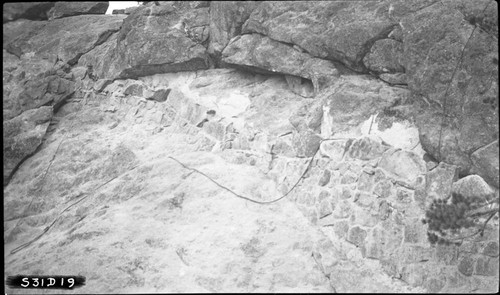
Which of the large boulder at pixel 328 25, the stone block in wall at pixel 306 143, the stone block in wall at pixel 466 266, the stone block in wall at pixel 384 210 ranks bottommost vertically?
the stone block in wall at pixel 466 266

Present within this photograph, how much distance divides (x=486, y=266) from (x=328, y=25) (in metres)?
5.94

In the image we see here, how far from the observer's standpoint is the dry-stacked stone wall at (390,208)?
28.4 feet

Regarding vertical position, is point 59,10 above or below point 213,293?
above

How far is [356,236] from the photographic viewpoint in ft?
31.2

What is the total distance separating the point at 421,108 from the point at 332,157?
1.89m

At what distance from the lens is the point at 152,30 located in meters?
13.9

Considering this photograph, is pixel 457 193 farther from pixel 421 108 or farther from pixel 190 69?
pixel 190 69

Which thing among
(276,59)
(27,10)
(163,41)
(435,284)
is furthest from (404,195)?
(27,10)

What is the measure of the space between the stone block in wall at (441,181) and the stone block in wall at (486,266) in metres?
1.17

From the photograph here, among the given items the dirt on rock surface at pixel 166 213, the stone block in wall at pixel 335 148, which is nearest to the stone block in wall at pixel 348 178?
the stone block in wall at pixel 335 148

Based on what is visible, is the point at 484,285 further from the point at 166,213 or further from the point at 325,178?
the point at 166,213

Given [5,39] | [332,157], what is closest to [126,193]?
[332,157]

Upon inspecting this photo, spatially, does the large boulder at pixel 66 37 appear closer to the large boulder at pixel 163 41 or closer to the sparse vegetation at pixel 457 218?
the large boulder at pixel 163 41

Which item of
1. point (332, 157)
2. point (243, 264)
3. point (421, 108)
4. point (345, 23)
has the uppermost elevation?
point (345, 23)
